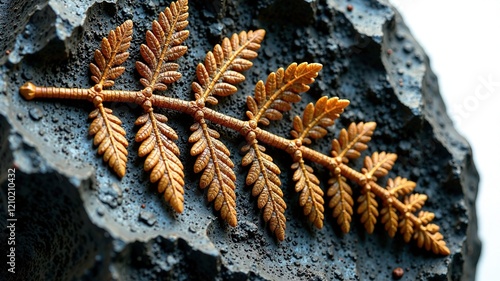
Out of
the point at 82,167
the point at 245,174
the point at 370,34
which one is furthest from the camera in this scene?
the point at 370,34

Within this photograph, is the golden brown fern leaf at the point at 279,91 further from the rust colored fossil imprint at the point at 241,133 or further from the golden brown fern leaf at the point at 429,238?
the golden brown fern leaf at the point at 429,238

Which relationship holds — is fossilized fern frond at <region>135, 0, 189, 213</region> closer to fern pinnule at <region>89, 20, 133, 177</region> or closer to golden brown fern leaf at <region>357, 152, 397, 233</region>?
fern pinnule at <region>89, 20, 133, 177</region>

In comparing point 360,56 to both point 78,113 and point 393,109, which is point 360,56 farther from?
point 78,113

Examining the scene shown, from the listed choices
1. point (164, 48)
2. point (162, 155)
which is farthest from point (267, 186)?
point (164, 48)

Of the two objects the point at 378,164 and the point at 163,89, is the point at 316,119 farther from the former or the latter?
the point at 163,89

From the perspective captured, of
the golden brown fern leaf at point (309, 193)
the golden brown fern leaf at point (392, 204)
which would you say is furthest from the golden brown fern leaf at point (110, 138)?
the golden brown fern leaf at point (392, 204)

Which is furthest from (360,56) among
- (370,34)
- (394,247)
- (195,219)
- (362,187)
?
(195,219)
